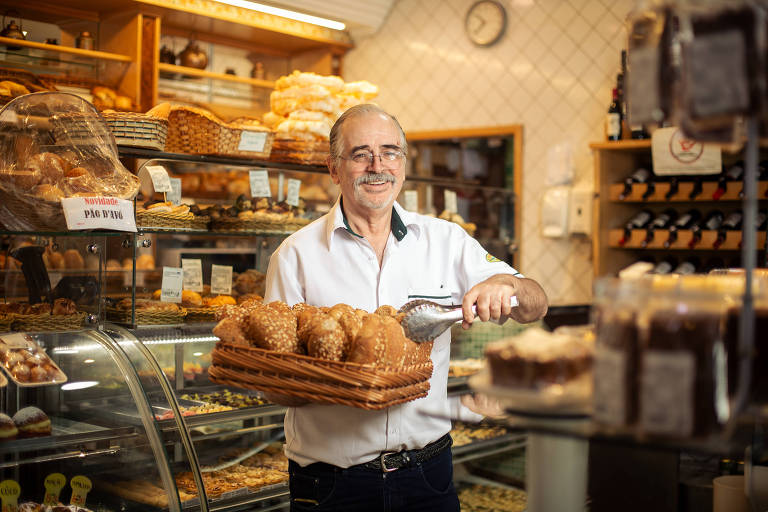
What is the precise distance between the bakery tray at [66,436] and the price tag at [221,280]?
0.95 meters

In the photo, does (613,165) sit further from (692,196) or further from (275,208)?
(275,208)

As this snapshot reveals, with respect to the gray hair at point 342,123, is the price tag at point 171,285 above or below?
below

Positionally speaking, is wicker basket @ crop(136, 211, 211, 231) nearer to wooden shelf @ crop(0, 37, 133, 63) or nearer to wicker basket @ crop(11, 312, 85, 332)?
wicker basket @ crop(11, 312, 85, 332)

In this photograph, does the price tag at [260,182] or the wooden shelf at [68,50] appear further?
the wooden shelf at [68,50]

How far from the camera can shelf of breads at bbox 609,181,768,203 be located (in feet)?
15.3

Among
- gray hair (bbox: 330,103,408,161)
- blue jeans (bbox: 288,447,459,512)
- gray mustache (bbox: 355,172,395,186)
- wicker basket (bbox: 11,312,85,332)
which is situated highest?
gray hair (bbox: 330,103,408,161)

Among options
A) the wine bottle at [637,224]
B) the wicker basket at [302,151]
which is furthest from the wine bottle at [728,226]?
the wicker basket at [302,151]

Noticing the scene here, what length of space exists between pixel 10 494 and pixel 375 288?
1.21 meters

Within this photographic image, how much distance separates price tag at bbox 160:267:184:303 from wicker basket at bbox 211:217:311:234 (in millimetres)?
249

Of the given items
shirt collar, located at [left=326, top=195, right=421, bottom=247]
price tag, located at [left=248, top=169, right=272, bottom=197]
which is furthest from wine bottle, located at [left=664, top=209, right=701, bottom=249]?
shirt collar, located at [left=326, top=195, right=421, bottom=247]

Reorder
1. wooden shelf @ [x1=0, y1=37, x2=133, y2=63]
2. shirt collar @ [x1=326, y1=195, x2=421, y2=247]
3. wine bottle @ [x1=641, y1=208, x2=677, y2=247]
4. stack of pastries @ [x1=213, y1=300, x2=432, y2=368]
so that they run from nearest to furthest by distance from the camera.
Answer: stack of pastries @ [x1=213, y1=300, x2=432, y2=368]
shirt collar @ [x1=326, y1=195, x2=421, y2=247]
wine bottle @ [x1=641, y1=208, x2=677, y2=247]
wooden shelf @ [x1=0, y1=37, x2=133, y2=63]

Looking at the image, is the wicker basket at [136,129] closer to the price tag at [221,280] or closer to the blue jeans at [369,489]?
the price tag at [221,280]

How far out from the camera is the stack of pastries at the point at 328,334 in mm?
1638

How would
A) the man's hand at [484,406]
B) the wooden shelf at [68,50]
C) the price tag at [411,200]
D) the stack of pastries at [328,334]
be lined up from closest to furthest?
the man's hand at [484,406], the stack of pastries at [328,334], the price tag at [411,200], the wooden shelf at [68,50]
